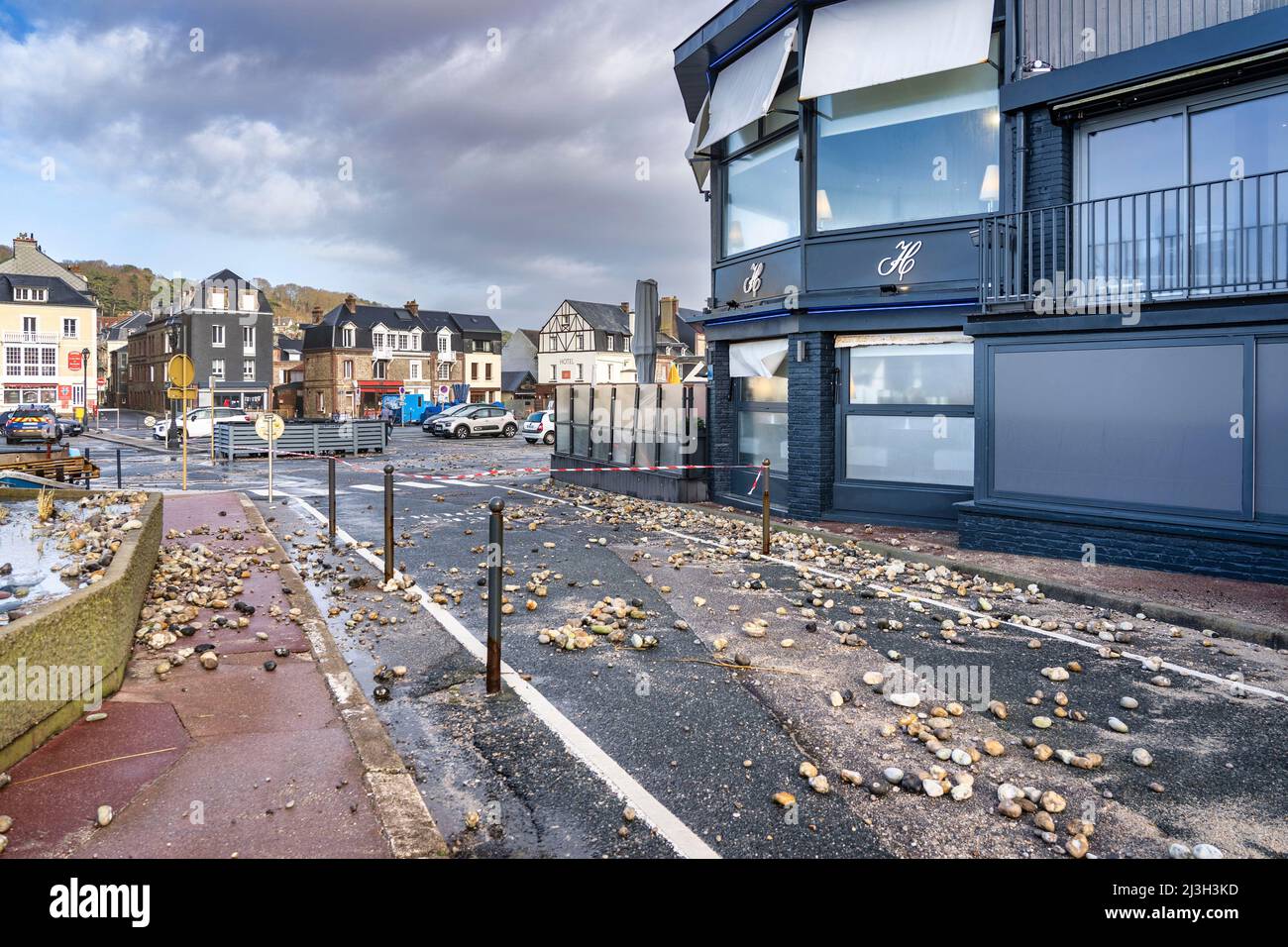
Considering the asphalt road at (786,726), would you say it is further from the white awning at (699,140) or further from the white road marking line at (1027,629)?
the white awning at (699,140)

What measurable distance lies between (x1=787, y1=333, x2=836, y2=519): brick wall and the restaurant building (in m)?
0.05

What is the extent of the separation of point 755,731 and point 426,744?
74.7 inches

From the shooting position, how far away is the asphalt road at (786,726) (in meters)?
3.79

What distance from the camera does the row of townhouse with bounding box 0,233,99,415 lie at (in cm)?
7338

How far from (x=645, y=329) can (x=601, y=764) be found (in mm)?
15517

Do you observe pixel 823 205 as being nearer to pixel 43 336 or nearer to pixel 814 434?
pixel 814 434

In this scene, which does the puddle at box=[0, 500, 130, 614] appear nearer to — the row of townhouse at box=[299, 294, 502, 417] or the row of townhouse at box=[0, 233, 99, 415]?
the row of townhouse at box=[299, 294, 502, 417]

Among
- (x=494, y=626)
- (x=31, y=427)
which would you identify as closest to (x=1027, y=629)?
(x=494, y=626)

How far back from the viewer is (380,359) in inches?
3194

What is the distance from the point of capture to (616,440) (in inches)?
784

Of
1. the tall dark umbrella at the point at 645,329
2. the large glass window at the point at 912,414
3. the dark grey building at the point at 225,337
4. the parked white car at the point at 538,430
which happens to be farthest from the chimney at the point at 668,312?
the large glass window at the point at 912,414

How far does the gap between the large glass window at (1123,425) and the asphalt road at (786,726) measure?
2469mm
